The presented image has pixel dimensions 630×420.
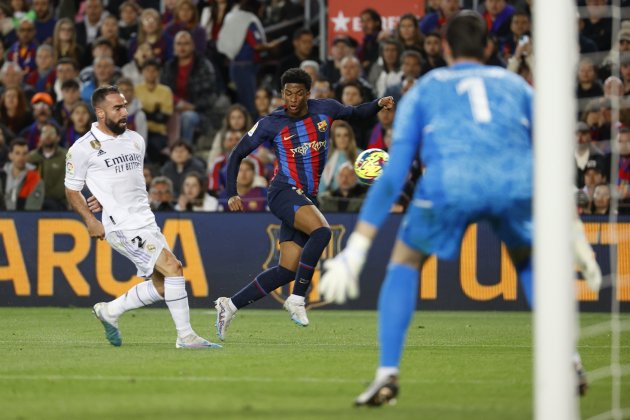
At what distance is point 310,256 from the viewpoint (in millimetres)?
12414

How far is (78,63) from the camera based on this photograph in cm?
2103

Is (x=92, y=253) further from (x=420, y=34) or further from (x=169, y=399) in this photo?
(x=169, y=399)

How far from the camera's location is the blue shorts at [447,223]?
7133 mm

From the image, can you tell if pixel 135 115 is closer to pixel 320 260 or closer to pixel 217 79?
pixel 217 79

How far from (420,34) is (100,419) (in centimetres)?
1326

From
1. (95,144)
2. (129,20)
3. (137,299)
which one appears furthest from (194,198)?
(95,144)

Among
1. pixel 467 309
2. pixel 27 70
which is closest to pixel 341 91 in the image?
pixel 467 309

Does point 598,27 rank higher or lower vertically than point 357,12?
lower

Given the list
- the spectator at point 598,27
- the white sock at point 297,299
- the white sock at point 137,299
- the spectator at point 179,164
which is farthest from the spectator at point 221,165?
the white sock at point 137,299

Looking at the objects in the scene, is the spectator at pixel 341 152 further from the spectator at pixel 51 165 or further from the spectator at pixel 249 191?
the spectator at pixel 51 165

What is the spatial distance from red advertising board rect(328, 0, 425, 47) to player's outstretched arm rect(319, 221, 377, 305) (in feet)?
44.4

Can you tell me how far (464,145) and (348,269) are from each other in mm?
909

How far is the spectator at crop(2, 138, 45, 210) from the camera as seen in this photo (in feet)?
59.6

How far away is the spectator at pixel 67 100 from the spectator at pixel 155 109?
0.93 meters
